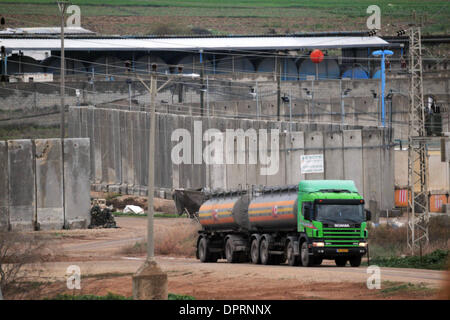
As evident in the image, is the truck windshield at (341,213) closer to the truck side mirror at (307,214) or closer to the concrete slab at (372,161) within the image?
the truck side mirror at (307,214)

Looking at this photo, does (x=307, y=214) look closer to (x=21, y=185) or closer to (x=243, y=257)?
(x=243, y=257)

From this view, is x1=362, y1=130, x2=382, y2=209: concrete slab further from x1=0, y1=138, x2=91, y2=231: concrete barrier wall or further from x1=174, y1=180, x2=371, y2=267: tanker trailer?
x1=0, y1=138, x2=91, y2=231: concrete barrier wall

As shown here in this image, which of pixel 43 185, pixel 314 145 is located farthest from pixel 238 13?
pixel 43 185

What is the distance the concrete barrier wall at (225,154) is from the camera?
5016cm

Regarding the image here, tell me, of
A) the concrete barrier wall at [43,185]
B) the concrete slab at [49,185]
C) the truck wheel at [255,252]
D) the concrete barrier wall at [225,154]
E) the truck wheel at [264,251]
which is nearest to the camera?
the truck wheel at [264,251]

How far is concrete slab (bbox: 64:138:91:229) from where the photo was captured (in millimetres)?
51344

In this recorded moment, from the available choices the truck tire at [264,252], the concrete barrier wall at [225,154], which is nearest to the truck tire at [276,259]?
the truck tire at [264,252]

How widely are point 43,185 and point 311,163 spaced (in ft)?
49.1

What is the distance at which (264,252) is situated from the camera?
117ft

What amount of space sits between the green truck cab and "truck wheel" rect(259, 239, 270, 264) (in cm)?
268

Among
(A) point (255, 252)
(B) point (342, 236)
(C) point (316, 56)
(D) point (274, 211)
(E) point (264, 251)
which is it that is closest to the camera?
(B) point (342, 236)

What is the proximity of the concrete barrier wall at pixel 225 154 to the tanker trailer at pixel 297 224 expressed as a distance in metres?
13.4

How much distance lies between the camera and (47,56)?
85.9 meters

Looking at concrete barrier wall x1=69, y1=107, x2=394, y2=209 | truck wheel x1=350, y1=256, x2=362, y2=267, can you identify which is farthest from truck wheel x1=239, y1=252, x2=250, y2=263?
concrete barrier wall x1=69, y1=107, x2=394, y2=209
